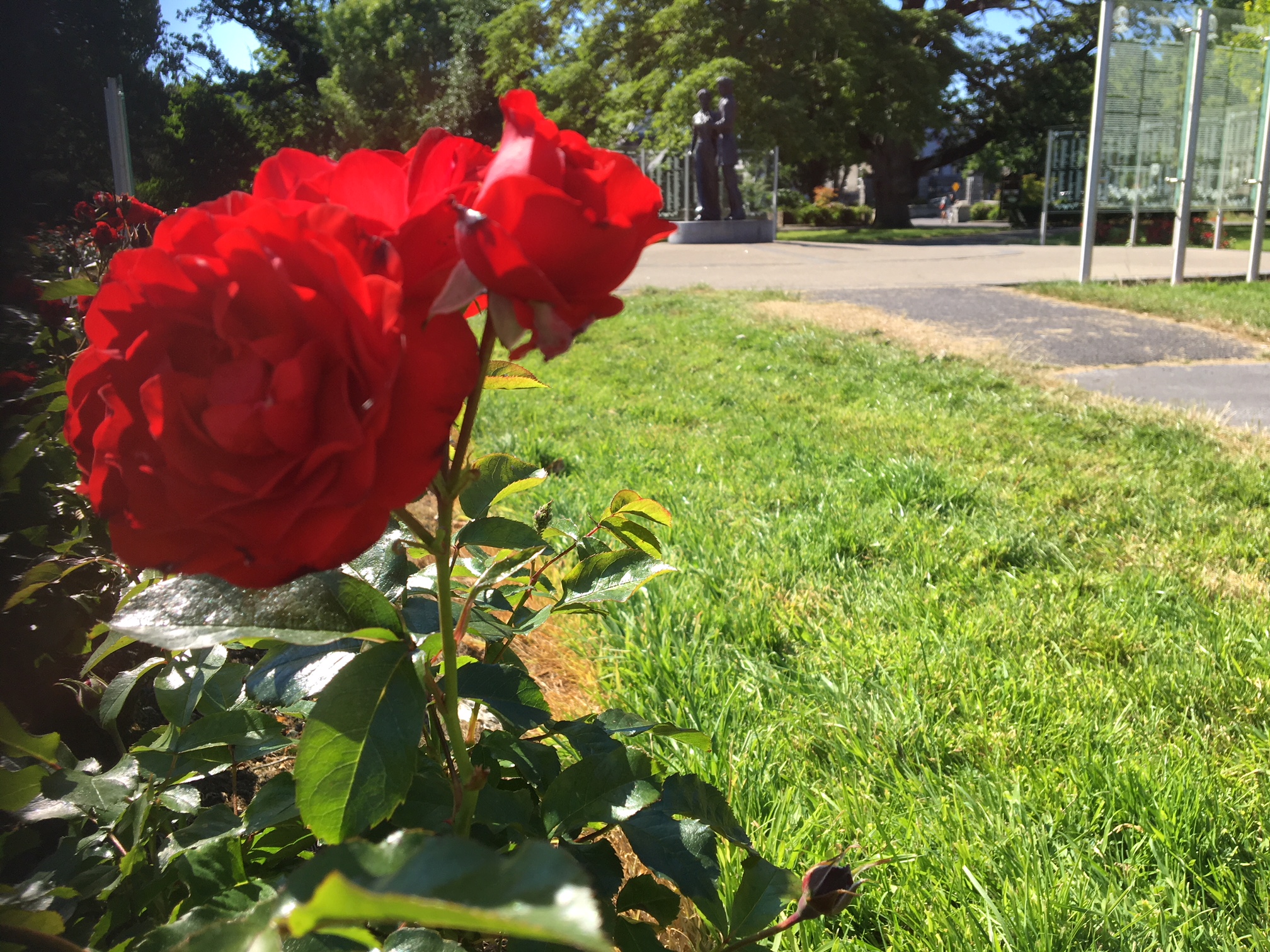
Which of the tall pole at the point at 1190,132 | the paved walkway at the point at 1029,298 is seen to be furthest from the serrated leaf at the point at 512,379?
the tall pole at the point at 1190,132

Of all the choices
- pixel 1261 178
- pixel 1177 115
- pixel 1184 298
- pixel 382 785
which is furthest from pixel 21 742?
pixel 1261 178

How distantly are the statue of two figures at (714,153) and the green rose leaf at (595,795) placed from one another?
16362mm

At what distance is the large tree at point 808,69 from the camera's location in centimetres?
2141

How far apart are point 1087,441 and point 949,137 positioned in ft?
95.1

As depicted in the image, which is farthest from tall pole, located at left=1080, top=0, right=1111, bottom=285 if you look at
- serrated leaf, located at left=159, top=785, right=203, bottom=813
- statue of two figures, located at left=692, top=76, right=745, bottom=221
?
serrated leaf, located at left=159, top=785, right=203, bottom=813

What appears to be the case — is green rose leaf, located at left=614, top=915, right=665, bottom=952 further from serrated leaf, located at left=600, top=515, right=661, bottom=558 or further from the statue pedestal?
the statue pedestal

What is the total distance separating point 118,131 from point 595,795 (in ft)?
7.49

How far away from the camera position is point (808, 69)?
22516mm

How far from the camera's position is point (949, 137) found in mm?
29406

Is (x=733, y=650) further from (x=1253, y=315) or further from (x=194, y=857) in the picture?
(x=1253, y=315)

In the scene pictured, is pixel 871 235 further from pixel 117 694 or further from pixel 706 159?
pixel 117 694

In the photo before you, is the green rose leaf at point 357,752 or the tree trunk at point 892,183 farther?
the tree trunk at point 892,183

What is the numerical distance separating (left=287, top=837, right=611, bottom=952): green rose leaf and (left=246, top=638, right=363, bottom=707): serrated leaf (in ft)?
1.04

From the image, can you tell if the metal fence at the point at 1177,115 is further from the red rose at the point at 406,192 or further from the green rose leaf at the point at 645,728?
the red rose at the point at 406,192
